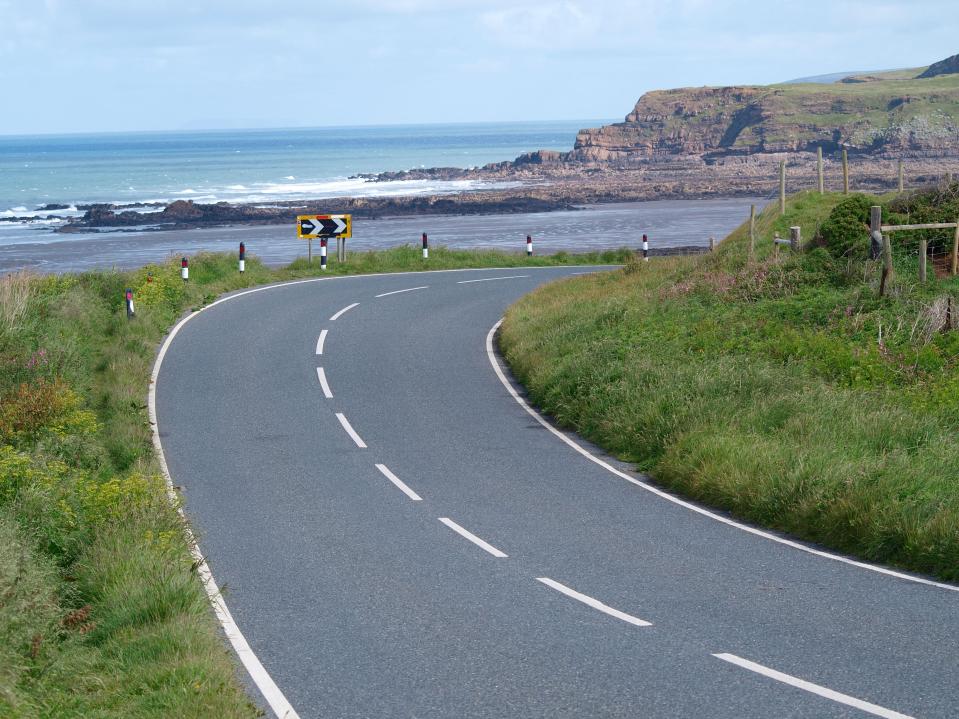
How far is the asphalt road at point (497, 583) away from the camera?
7418 millimetres

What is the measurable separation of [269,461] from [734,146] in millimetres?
142577

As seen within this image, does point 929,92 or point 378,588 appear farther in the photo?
point 929,92

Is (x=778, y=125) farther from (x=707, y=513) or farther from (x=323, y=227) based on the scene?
(x=707, y=513)

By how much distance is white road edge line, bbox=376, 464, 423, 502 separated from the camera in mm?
13195

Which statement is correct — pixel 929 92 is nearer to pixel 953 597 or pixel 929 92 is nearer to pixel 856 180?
pixel 856 180

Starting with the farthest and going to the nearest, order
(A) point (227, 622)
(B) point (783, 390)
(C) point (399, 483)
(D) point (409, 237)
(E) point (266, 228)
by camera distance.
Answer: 1. (E) point (266, 228)
2. (D) point (409, 237)
3. (B) point (783, 390)
4. (C) point (399, 483)
5. (A) point (227, 622)

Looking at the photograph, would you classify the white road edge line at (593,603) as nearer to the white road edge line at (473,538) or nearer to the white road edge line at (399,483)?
the white road edge line at (473,538)

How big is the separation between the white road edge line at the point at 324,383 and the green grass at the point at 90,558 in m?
3.06

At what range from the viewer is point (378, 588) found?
9781 millimetres

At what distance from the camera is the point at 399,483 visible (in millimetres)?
13859

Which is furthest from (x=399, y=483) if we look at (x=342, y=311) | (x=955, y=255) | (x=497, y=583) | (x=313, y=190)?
(x=313, y=190)

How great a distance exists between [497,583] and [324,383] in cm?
1055

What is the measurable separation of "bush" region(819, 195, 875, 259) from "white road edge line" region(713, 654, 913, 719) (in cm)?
1513

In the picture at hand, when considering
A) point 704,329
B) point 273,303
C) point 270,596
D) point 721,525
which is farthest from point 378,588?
point 273,303
